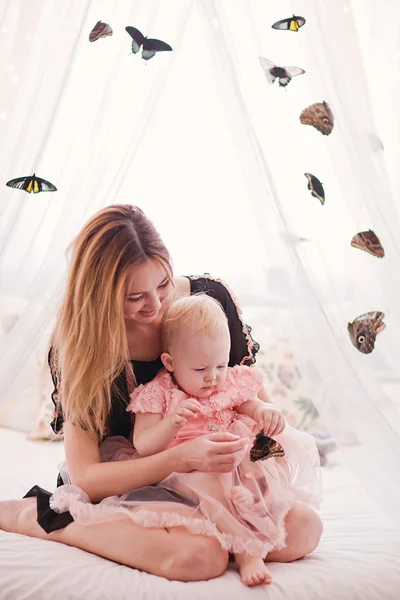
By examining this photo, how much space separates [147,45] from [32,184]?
1.58 feet

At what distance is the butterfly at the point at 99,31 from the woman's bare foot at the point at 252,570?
1.35 m

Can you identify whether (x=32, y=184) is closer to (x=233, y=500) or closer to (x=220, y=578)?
(x=233, y=500)

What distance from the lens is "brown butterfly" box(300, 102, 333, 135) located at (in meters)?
1.79

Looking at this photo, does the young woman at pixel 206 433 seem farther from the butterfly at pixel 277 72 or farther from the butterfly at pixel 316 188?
the butterfly at pixel 277 72

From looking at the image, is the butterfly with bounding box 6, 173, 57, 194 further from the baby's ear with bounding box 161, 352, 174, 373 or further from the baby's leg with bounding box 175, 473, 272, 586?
the baby's leg with bounding box 175, 473, 272, 586

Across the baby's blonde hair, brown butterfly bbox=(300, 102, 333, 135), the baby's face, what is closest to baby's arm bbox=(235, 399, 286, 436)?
the baby's face

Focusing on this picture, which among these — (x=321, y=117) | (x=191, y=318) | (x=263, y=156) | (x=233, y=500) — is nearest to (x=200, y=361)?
(x=191, y=318)

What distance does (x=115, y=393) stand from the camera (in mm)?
1836

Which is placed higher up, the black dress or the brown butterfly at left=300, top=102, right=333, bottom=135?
the brown butterfly at left=300, top=102, right=333, bottom=135

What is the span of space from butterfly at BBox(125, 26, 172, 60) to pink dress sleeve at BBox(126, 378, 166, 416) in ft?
2.91

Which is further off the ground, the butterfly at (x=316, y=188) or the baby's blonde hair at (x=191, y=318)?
the butterfly at (x=316, y=188)

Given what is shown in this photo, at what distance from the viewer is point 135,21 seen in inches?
78.0

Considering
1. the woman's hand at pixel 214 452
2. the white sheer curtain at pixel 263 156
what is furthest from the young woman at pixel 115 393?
the white sheer curtain at pixel 263 156

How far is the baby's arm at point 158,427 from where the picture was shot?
1584 mm
